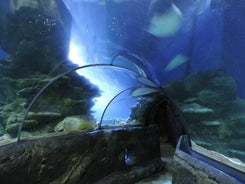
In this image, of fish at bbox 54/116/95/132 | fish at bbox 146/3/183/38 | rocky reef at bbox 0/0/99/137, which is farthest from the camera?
fish at bbox 54/116/95/132

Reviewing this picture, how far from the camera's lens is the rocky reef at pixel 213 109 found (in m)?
3.04

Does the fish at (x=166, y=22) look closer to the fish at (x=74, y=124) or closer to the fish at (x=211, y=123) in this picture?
the fish at (x=211, y=123)

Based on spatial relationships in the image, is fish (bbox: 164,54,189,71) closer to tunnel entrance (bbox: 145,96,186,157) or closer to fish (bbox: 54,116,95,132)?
fish (bbox: 54,116,95,132)

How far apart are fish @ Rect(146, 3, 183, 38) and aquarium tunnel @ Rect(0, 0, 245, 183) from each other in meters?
0.02

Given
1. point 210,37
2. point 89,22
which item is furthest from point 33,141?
point 210,37

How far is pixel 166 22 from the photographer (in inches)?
138

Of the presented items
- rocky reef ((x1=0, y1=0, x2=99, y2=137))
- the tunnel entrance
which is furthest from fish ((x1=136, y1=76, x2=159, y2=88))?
the tunnel entrance

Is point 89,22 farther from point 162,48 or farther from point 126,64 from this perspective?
point 162,48

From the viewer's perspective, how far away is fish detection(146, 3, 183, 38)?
338cm

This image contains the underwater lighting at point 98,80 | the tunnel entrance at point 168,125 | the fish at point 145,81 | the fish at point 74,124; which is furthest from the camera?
the tunnel entrance at point 168,125

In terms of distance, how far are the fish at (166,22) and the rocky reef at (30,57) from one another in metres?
1.42

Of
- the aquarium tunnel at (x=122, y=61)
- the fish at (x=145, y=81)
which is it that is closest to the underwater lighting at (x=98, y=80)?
the aquarium tunnel at (x=122, y=61)

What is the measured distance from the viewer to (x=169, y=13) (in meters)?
3.42

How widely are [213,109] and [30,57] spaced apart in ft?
10.4
